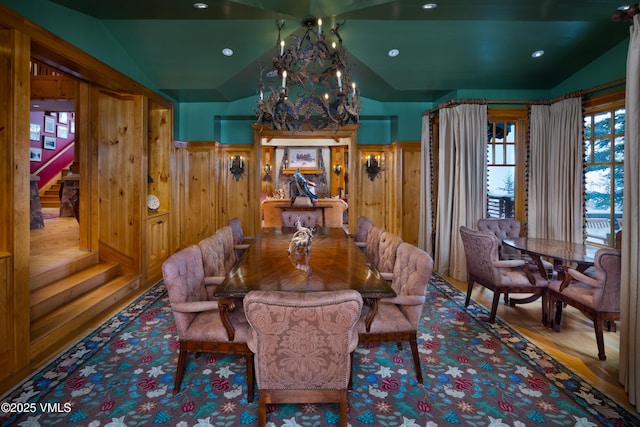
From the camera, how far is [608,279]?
240cm

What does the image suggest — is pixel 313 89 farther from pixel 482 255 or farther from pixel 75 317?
pixel 75 317

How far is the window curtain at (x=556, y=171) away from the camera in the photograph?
14.7 ft

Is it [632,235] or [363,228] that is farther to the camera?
[363,228]

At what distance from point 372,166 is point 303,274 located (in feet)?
16.4

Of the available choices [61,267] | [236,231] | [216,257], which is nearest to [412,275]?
[216,257]

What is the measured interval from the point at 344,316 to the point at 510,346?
1984mm

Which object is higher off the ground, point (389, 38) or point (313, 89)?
point (389, 38)

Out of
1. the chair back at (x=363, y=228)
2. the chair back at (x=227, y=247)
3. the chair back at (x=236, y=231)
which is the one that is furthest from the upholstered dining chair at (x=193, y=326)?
the chair back at (x=363, y=228)

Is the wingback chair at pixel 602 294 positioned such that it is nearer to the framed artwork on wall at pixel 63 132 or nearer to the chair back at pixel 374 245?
the chair back at pixel 374 245

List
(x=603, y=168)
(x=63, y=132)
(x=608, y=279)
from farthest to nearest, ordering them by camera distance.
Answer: (x=63, y=132)
(x=603, y=168)
(x=608, y=279)

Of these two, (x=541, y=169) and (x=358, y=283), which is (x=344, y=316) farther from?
(x=541, y=169)

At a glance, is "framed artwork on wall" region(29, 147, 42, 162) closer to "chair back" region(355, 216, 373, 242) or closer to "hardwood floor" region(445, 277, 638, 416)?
"chair back" region(355, 216, 373, 242)

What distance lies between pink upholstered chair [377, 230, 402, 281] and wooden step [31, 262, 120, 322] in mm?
3067

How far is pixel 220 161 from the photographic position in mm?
6773
